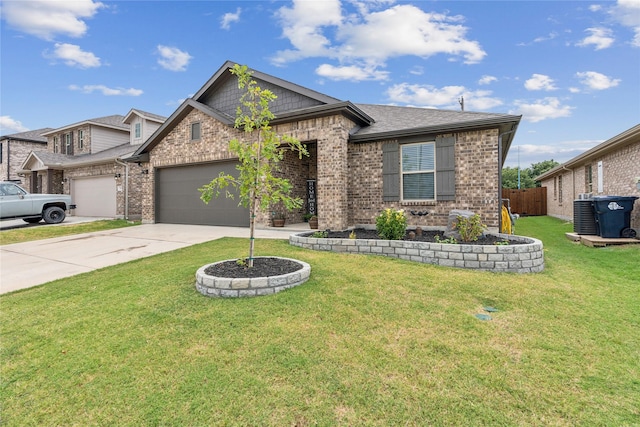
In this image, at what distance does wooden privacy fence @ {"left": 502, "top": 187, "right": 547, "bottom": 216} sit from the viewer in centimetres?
2005

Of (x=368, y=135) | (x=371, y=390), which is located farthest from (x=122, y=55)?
(x=371, y=390)

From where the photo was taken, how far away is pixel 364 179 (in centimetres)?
930

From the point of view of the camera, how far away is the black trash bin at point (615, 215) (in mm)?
7944

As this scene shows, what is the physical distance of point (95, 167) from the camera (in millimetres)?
16859

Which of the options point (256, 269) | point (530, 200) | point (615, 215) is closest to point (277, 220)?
point (256, 269)

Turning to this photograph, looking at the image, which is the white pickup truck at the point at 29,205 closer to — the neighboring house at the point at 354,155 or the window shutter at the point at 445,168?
the neighboring house at the point at 354,155

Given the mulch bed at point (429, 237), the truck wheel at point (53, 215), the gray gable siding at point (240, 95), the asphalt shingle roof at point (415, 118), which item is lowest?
the mulch bed at point (429, 237)

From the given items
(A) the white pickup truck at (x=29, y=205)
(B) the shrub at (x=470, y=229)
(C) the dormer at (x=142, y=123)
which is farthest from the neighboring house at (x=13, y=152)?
(B) the shrub at (x=470, y=229)

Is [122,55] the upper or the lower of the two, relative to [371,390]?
upper

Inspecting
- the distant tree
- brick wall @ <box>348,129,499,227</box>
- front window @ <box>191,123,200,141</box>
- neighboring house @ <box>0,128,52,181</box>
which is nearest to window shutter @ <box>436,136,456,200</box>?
brick wall @ <box>348,129,499,227</box>

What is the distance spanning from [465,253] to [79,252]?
8646 millimetres

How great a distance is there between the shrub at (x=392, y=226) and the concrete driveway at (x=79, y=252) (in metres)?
3.07

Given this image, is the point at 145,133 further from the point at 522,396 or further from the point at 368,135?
the point at 522,396

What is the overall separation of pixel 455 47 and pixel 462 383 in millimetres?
12748
